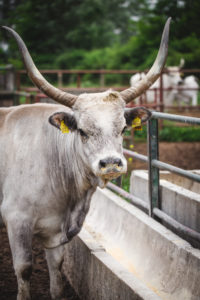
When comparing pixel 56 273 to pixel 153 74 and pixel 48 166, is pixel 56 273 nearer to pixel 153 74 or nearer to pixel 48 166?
pixel 48 166

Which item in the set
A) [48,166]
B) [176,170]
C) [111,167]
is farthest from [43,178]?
[176,170]

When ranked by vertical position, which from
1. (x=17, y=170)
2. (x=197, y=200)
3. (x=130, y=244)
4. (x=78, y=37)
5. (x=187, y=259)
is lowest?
(x=130, y=244)

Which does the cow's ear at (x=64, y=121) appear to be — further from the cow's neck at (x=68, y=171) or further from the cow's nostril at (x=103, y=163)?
the cow's nostril at (x=103, y=163)

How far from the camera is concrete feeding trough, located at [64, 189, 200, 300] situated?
132 inches

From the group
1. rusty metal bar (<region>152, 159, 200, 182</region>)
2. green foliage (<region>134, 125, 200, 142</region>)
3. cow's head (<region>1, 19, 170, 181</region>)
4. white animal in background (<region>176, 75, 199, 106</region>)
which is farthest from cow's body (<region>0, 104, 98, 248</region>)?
white animal in background (<region>176, 75, 199, 106</region>)

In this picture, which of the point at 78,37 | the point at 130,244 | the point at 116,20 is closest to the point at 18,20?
the point at 78,37

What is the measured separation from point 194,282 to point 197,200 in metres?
0.91

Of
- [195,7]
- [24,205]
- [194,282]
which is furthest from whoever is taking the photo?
[195,7]

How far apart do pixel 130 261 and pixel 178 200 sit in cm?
76

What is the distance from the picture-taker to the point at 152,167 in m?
4.59

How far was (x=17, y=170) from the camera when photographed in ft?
12.2

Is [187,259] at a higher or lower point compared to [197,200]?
lower

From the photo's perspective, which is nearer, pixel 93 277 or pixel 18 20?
pixel 93 277

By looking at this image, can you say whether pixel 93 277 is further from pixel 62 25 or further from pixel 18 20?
pixel 62 25
